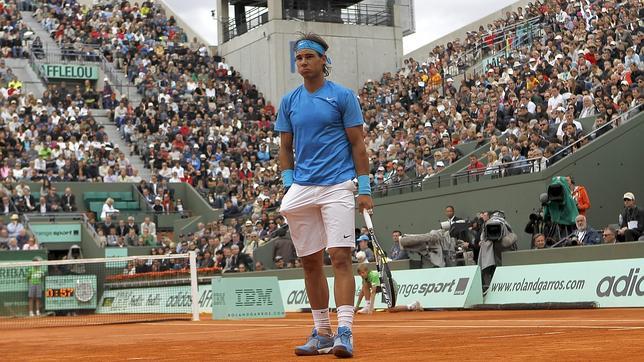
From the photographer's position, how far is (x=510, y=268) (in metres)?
19.8

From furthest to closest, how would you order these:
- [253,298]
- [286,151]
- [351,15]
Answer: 1. [351,15]
2. [253,298]
3. [286,151]

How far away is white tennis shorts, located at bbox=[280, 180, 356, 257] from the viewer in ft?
26.1

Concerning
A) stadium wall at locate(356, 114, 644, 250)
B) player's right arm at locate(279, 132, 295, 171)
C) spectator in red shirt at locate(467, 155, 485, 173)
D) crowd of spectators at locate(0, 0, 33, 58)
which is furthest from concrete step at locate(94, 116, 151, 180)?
player's right arm at locate(279, 132, 295, 171)

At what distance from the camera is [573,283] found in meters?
18.2

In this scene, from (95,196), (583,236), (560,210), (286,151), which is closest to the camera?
(286,151)

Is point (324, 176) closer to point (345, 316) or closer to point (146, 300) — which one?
point (345, 316)

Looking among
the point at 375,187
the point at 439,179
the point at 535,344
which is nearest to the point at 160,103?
the point at 375,187

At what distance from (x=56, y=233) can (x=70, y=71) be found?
12.0 meters

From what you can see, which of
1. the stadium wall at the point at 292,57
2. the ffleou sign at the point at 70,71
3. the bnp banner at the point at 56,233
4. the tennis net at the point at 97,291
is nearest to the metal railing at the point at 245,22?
the stadium wall at the point at 292,57

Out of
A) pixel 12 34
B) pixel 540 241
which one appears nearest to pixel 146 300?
pixel 540 241

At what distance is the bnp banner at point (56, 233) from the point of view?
33.8 meters

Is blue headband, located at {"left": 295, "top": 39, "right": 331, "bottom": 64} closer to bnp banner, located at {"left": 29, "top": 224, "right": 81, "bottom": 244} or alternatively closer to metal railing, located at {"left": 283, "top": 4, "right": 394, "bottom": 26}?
bnp banner, located at {"left": 29, "top": 224, "right": 81, "bottom": 244}

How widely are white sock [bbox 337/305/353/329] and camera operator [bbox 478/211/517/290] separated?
41.0ft

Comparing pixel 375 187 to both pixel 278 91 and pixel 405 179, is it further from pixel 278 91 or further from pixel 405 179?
pixel 278 91
